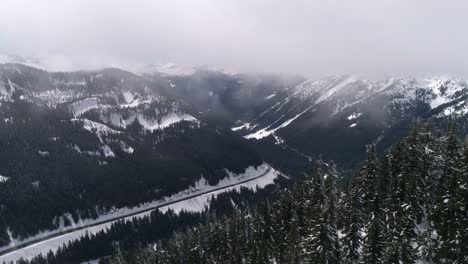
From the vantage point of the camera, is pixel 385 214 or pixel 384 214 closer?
pixel 385 214

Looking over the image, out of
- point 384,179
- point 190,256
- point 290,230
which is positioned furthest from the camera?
point 190,256

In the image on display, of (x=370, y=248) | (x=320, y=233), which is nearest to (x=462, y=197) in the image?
(x=370, y=248)

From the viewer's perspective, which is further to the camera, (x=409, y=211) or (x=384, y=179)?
(x=384, y=179)

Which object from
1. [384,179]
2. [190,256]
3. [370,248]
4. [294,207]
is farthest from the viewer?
[190,256]

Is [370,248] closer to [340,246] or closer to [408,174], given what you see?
[340,246]

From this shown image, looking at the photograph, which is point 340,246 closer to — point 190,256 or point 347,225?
point 347,225

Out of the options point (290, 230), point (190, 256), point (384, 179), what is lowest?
point (190, 256)

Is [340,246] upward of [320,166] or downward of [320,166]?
downward

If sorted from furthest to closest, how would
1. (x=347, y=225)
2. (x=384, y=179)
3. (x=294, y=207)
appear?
1. (x=294, y=207)
2. (x=384, y=179)
3. (x=347, y=225)

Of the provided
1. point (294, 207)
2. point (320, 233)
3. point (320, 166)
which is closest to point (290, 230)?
point (294, 207)
